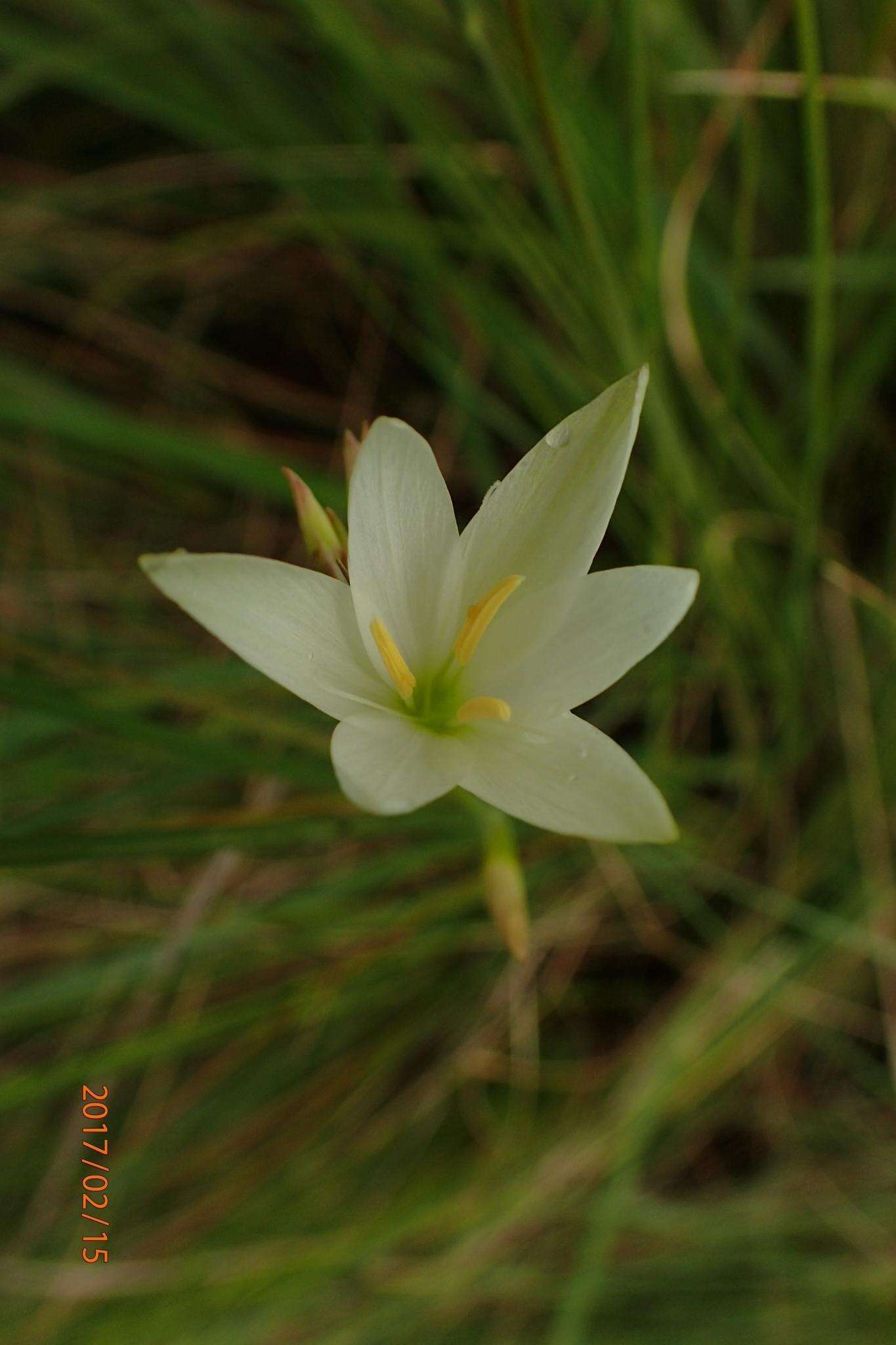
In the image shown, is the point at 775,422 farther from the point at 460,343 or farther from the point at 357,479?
the point at 357,479

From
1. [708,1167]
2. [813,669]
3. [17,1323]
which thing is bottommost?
[17,1323]

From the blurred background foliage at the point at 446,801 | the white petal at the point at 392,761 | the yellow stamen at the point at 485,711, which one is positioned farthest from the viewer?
the blurred background foliage at the point at 446,801

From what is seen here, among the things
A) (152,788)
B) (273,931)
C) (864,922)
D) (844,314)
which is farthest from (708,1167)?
(844,314)

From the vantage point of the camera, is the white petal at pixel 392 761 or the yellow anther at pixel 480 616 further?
the yellow anther at pixel 480 616

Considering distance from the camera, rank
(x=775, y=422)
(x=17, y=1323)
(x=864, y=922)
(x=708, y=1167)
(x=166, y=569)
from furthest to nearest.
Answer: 1. (x=708, y=1167)
2. (x=775, y=422)
3. (x=864, y=922)
4. (x=17, y=1323)
5. (x=166, y=569)

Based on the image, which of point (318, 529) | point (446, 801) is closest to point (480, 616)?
point (318, 529)
